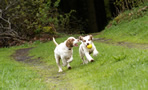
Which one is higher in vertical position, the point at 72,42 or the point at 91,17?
the point at 72,42

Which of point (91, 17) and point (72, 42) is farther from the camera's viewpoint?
point (91, 17)

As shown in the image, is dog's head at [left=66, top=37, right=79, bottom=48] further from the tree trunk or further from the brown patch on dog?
the tree trunk

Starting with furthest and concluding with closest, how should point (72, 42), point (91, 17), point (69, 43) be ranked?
1. point (91, 17)
2. point (69, 43)
3. point (72, 42)

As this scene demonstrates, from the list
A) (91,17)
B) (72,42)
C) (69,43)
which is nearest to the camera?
(72,42)

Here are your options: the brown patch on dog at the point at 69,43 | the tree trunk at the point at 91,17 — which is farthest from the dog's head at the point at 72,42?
the tree trunk at the point at 91,17

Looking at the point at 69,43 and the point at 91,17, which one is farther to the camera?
the point at 91,17

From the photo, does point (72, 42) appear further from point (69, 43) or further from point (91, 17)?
point (91, 17)

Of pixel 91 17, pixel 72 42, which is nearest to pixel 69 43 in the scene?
pixel 72 42

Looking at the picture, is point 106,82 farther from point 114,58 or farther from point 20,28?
point 20,28

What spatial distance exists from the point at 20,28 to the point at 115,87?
2389cm

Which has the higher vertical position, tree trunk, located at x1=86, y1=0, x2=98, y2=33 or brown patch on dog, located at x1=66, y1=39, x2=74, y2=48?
brown patch on dog, located at x1=66, y1=39, x2=74, y2=48

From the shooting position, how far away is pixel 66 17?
33.6 metres

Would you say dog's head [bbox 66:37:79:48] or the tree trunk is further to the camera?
the tree trunk

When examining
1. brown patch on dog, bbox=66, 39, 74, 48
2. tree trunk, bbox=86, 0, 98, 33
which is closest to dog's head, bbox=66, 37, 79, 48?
brown patch on dog, bbox=66, 39, 74, 48
